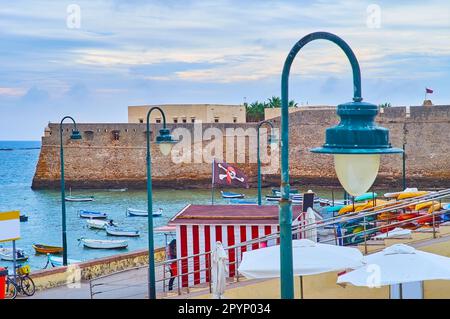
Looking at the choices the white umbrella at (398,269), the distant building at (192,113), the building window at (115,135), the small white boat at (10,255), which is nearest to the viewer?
the white umbrella at (398,269)

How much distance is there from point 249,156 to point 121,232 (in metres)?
18.1

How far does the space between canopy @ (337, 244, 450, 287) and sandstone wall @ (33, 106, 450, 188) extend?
3223 cm

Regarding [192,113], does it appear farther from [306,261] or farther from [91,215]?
[306,261]

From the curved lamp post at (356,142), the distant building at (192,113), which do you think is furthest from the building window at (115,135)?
the curved lamp post at (356,142)

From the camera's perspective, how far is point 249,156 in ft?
144

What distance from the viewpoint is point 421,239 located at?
877cm

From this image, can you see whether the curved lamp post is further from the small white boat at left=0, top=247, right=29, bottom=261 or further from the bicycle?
the small white boat at left=0, top=247, right=29, bottom=261

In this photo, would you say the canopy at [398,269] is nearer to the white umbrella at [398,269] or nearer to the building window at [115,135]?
the white umbrella at [398,269]

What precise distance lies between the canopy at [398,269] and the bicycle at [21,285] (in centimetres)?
488

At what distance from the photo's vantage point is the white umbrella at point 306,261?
6980mm

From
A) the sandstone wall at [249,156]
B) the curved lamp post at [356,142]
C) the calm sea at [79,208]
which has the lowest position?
the calm sea at [79,208]

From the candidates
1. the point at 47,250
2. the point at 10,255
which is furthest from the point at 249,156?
the point at 10,255

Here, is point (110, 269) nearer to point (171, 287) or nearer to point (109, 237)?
point (171, 287)
